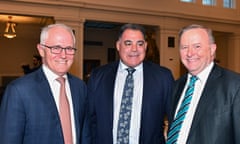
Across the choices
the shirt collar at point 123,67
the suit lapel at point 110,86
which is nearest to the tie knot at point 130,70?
the shirt collar at point 123,67

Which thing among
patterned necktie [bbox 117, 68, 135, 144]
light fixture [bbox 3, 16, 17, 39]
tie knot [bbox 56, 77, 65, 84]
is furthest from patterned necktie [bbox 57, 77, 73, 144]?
light fixture [bbox 3, 16, 17, 39]

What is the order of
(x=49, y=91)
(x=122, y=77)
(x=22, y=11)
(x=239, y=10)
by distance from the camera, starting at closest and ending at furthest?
1. (x=49, y=91)
2. (x=122, y=77)
3. (x=22, y=11)
4. (x=239, y=10)

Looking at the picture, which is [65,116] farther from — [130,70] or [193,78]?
[193,78]

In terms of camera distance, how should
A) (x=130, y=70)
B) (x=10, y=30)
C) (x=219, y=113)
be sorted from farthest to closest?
(x=10, y=30) < (x=130, y=70) < (x=219, y=113)

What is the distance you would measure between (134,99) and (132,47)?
17.1 inches

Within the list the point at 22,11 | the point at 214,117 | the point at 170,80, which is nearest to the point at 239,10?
the point at 22,11

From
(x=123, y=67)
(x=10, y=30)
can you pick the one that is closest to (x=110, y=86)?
(x=123, y=67)

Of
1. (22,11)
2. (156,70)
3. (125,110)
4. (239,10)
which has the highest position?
(239,10)

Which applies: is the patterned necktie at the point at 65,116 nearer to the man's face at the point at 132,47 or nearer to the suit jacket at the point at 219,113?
the man's face at the point at 132,47

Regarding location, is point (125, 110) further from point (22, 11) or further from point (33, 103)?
point (22, 11)

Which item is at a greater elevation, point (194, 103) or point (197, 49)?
point (197, 49)

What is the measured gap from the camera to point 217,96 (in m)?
1.64

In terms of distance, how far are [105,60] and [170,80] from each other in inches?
459

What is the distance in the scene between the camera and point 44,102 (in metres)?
1.69
